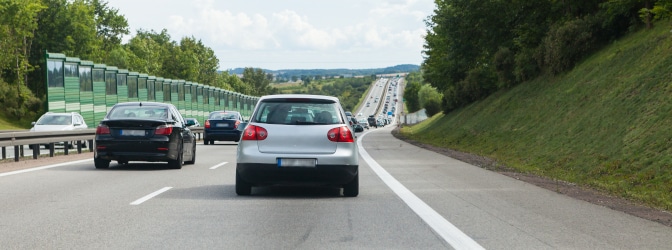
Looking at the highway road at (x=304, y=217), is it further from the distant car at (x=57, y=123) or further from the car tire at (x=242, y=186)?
the distant car at (x=57, y=123)

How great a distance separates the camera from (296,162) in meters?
10.8

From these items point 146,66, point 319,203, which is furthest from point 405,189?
point 146,66

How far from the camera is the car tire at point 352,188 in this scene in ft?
36.4

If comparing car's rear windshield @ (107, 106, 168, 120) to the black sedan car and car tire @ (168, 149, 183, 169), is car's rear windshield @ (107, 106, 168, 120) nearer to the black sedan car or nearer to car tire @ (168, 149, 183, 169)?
the black sedan car

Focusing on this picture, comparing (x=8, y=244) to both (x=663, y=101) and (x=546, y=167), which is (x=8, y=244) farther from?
(x=663, y=101)

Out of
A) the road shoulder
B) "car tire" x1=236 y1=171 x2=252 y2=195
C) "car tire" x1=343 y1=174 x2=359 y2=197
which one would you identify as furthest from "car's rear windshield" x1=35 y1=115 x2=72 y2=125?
"car tire" x1=343 y1=174 x2=359 y2=197

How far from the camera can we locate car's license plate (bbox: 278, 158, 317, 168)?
10805mm

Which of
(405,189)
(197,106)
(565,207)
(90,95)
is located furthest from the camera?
(197,106)

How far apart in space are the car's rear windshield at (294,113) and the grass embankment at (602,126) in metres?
4.57

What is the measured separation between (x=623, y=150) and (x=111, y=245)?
40.4 ft

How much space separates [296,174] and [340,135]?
808mm

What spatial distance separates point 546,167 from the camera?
728 inches

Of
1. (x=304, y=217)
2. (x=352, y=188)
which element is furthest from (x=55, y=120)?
(x=304, y=217)

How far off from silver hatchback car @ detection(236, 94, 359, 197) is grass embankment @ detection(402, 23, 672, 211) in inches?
166
